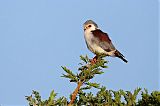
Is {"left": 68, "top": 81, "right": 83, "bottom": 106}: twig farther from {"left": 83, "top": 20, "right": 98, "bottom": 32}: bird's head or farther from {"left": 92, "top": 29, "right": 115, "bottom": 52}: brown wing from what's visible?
{"left": 83, "top": 20, "right": 98, "bottom": 32}: bird's head

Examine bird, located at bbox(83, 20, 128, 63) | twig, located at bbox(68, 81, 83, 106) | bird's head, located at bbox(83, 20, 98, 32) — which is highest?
bird's head, located at bbox(83, 20, 98, 32)

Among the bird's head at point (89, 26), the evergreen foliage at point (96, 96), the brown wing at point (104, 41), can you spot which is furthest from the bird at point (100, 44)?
the evergreen foliage at point (96, 96)

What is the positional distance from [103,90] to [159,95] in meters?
0.80

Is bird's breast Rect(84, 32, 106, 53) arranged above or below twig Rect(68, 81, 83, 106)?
above

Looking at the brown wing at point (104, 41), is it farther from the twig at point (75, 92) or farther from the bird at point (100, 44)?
the twig at point (75, 92)

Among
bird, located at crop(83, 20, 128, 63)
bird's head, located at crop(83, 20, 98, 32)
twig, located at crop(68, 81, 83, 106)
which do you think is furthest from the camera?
bird's head, located at crop(83, 20, 98, 32)

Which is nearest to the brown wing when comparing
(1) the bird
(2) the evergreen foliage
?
(1) the bird

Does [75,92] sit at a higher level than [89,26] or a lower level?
lower

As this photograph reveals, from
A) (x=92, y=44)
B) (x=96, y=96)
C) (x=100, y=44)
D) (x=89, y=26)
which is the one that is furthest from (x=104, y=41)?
(x=96, y=96)

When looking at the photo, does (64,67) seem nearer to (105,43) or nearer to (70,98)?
(70,98)

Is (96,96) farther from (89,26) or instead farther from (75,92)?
(89,26)

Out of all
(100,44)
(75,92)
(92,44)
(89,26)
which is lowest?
(75,92)

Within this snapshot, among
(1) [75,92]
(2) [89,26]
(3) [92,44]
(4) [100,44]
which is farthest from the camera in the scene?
(2) [89,26]

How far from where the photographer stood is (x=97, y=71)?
4.72 m
